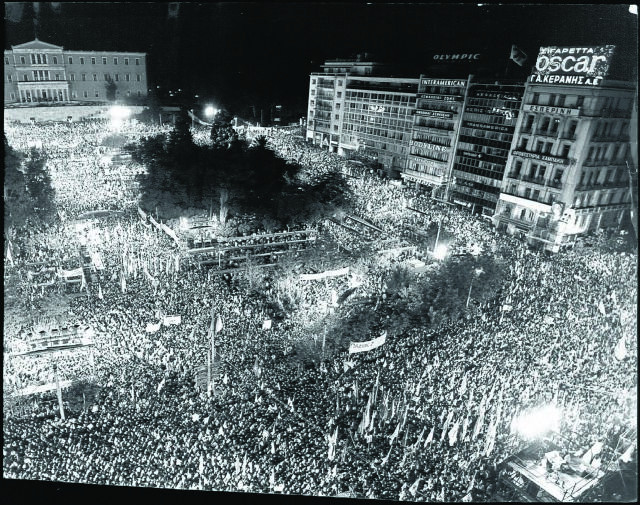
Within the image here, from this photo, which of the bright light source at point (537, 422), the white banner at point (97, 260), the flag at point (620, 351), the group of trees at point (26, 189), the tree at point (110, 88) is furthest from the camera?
the white banner at point (97, 260)

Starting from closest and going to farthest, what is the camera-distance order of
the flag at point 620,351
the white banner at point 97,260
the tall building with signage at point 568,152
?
the tall building with signage at point 568,152, the flag at point 620,351, the white banner at point 97,260

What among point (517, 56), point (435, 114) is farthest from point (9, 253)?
point (517, 56)

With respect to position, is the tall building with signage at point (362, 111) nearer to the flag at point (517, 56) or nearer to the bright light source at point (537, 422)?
the flag at point (517, 56)

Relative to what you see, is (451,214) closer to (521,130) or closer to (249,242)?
(521,130)

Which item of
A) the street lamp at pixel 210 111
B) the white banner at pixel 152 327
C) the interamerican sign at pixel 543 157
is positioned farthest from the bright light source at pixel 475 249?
the white banner at pixel 152 327

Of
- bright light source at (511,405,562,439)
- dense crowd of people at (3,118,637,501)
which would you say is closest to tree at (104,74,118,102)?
dense crowd of people at (3,118,637,501)

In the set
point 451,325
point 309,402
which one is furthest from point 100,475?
point 451,325
